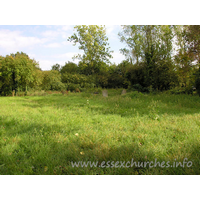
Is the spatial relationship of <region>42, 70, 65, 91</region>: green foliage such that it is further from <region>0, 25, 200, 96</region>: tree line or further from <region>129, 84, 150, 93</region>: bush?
<region>129, 84, 150, 93</region>: bush

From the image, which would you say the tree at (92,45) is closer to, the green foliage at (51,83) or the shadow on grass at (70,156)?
the green foliage at (51,83)

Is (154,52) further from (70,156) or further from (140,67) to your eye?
(70,156)

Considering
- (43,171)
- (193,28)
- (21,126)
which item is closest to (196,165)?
(43,171)

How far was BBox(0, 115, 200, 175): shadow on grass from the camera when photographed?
2225 millimetres

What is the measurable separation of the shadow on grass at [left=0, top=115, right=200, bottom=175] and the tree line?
10083 mm

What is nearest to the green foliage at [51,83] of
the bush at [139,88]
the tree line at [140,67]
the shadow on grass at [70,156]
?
the tree line at [140,67]

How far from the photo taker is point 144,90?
1530cm

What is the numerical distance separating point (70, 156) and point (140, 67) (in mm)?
15170

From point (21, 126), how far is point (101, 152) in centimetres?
281

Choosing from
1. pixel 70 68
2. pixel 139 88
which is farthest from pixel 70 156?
pixel 70 68

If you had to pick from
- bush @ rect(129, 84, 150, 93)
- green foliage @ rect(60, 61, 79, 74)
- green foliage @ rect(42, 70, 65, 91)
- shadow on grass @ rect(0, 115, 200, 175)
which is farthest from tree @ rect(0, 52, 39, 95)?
shadow on grass @ rect(0, 115, 200, 175)

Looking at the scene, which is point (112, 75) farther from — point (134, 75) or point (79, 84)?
point (134, 75)

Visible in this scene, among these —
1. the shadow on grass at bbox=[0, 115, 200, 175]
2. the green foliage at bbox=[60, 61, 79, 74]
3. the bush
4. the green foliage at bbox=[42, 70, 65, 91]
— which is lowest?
the shadow on grass at bbox=[0, 115, 200, 175]

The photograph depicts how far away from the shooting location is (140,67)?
16.2 m
